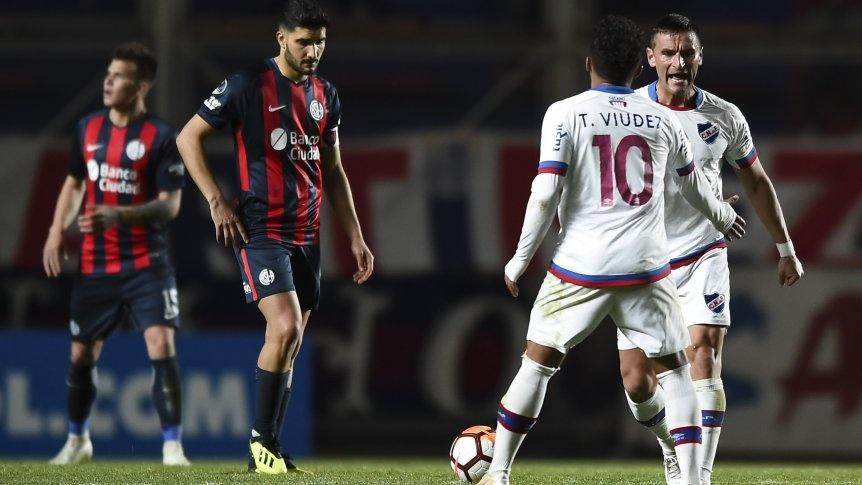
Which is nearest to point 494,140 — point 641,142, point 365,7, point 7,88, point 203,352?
point 365,7

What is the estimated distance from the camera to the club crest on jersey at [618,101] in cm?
471

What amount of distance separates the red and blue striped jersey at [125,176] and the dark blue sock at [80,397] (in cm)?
47

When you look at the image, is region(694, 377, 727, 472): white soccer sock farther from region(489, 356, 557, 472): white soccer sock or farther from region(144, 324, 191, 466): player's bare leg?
region(144, 324, 191, 466): player's bare leg

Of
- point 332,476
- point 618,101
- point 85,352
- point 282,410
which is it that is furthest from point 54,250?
point 618,101

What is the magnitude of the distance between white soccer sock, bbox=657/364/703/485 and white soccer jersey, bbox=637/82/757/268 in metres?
1.11

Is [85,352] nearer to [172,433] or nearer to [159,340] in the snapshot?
[159,340]

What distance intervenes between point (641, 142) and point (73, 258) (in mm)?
6831

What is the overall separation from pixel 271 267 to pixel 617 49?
1.67 meters

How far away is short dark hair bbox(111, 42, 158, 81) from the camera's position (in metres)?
6.96

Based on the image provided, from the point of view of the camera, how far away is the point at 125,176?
275 inches

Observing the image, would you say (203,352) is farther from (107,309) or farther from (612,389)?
(612,389)

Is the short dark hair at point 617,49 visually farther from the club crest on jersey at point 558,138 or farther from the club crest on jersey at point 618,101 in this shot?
the club crest on jersey at point 558,138

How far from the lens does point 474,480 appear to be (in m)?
5.28

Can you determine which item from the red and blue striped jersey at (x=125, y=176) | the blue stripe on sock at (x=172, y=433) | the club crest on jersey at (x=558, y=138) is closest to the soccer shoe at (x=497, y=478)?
the club crest on jersey at (x=558, y=138)
